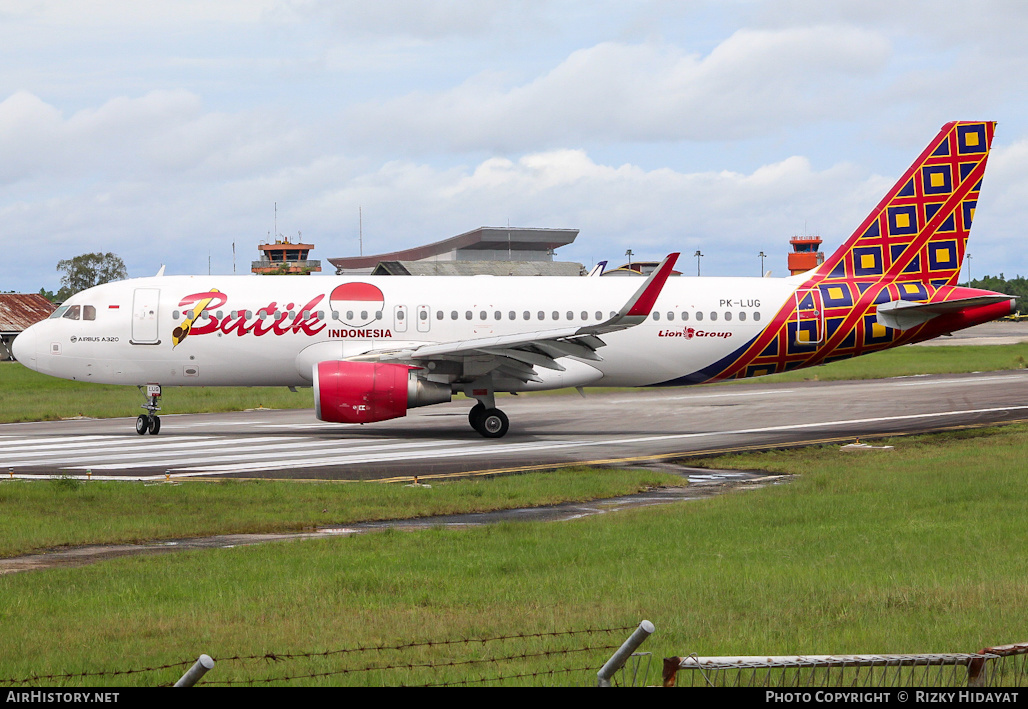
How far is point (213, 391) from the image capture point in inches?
1813

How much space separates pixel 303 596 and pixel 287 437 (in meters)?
18.7

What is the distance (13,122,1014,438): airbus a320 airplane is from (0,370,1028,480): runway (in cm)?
171

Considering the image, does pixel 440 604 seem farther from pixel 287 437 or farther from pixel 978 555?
pixel 287 437

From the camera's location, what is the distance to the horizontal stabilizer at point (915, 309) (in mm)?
29188

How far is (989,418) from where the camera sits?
32312mm

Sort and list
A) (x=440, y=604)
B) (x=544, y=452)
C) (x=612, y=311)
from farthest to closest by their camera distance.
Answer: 1. (x=612, y=311)
2. (x=544, y=452)
3. (x=440, y=604)

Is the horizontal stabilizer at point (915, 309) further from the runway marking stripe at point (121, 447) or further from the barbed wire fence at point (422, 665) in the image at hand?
the barbed wire fence at point (422, 665)

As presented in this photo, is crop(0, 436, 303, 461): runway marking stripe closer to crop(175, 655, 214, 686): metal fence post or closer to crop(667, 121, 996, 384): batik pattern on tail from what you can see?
crop(667, 121, 996, 384): batik pattern on tail

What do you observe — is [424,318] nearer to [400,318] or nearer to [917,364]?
[400,318]

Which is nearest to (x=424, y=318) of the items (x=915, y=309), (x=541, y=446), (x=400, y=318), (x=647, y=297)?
(x=400, y=318)

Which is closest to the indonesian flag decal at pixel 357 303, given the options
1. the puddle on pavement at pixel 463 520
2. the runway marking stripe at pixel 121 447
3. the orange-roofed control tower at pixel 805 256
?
the runway marking stripe at pixel 121 447

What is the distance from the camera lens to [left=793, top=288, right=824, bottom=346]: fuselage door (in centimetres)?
2981

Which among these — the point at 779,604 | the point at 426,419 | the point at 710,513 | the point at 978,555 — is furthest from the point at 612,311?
the point at 779,604

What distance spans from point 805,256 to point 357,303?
131869mm
